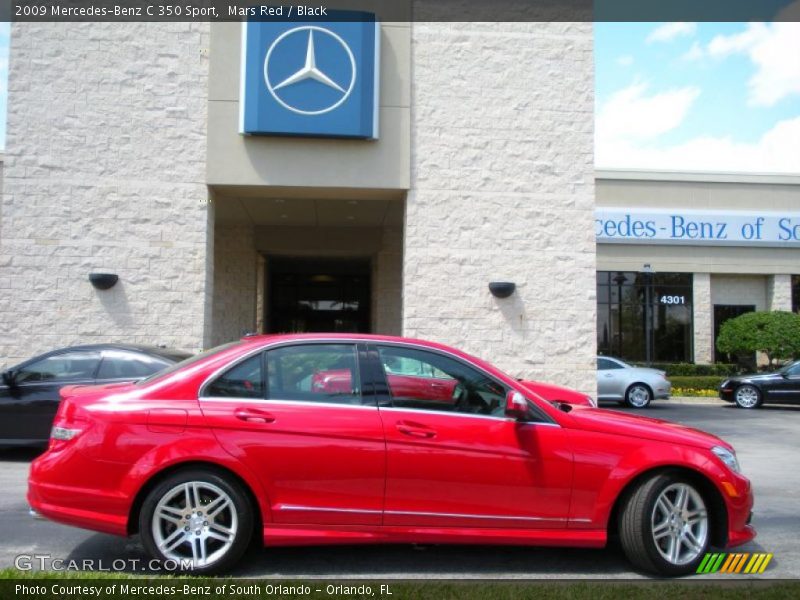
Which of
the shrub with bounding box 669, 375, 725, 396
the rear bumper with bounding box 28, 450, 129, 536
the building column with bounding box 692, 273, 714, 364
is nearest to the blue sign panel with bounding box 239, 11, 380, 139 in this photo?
the rear bumper with bounding box 28, 450, 129, 536

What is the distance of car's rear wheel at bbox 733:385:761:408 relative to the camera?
1988 centimetres

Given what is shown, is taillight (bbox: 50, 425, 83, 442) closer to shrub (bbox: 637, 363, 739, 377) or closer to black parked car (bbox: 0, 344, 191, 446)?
black parked car (bbox: 0, 344, 191, 446)

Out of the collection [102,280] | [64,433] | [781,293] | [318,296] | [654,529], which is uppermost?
[781,293]

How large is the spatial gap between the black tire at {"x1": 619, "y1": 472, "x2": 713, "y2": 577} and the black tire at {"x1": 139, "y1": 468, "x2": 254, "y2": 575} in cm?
246

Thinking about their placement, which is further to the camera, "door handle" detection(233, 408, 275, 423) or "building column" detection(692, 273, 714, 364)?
"building column" detection(692, 273, 714, 364)

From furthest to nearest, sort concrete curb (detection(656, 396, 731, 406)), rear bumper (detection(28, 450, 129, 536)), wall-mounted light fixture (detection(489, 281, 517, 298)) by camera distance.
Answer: concrete curb (detection(656, 396, 731, 406)) < wall-mounted light fixture (detection(489, 281, 517, 298)) < rear bumper (detection(28, 450, 129, 536))

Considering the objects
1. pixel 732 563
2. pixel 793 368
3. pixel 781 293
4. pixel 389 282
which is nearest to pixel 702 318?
pixel 781 293

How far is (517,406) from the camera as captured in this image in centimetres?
475

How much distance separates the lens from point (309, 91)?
38.5 feet

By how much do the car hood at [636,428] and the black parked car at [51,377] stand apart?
5.62 meters

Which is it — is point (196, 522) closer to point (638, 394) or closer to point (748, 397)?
point (638, 394)

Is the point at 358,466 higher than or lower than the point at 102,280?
lower

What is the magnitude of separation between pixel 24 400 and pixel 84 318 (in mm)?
3052

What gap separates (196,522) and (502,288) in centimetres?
817
